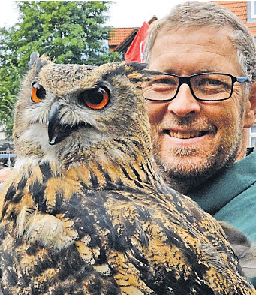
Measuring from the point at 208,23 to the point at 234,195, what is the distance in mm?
523

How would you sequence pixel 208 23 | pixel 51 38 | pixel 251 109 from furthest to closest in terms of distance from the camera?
pixel 251 109
pixel 208 23
pixel 51 38

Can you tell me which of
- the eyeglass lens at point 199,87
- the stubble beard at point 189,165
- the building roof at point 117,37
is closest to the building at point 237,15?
the building roof at point 117,37

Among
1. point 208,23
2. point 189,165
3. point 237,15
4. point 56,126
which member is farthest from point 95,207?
point 237,15

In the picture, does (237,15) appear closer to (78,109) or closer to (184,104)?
(184,104)

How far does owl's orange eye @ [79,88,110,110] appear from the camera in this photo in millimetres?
739

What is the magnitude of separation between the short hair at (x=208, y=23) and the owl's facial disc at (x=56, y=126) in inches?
16.3

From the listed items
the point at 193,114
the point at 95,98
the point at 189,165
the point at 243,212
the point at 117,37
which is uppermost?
the point at 117,37

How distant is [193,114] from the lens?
956 millimetres

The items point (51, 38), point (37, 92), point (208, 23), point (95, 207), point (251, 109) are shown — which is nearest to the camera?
point (95, 207)

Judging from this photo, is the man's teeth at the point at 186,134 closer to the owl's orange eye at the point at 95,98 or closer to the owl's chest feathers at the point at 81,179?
the owl's chest feathers at the point at 81,179

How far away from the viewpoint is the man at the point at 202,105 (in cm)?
97

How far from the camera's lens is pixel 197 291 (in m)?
0.67

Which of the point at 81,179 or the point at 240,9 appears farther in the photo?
the point at 240,9

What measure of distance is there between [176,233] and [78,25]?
1.95ft
